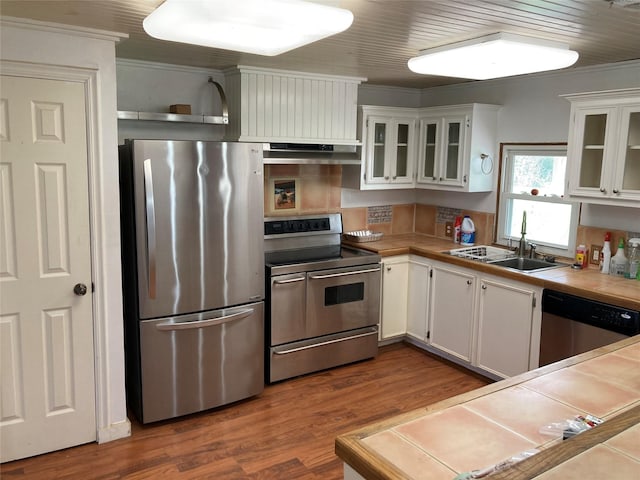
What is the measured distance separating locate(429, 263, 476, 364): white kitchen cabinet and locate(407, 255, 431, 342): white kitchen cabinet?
67mm

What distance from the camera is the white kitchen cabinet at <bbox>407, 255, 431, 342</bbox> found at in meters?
4.37

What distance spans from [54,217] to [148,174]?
0.53m

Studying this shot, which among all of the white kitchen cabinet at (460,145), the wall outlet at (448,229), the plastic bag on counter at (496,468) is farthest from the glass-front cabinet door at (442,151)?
the plastic bag on counter at (496,468)

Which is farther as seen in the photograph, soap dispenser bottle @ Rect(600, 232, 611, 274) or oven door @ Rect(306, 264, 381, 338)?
oven door @ Rect(306, 264, 381, 338)

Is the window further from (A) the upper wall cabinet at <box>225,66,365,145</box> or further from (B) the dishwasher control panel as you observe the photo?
(A) the upper wall cabinet at <box>225,66,365,145</box>

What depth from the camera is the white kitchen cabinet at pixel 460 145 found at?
434 centimetres

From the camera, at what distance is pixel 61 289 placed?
2885 mm

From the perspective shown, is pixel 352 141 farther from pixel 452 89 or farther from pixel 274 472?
pixel 274 472

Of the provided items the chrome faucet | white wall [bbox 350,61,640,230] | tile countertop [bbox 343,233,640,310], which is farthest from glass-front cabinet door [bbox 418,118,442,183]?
the chrome faucet

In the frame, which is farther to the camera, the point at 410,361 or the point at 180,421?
the point at 410,361

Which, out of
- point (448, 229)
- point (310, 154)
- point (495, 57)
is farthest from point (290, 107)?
point (448, 229)

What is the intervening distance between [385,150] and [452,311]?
4.79 ft

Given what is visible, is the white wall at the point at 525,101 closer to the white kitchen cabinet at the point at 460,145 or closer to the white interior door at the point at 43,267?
the white kitchen cabinet at the point at 460,145

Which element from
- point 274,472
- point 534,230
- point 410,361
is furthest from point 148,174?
point 534,230
